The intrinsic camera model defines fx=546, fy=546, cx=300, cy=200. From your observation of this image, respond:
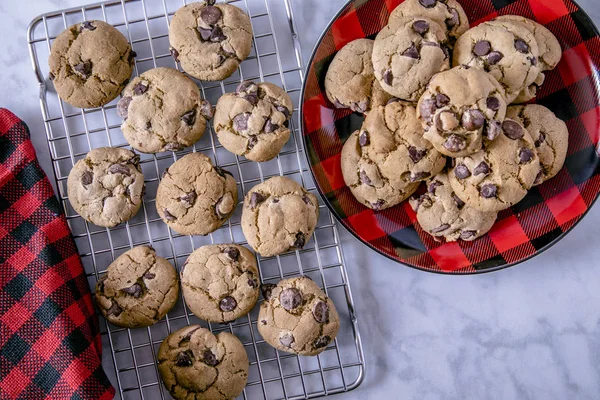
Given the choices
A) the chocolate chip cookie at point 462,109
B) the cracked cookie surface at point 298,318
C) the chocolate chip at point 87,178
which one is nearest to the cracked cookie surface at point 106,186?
the chocolate chip at point 87,178

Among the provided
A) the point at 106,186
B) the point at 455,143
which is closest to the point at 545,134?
the point at 455,143

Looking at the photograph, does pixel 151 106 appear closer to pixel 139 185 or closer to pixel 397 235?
pixel 139 185

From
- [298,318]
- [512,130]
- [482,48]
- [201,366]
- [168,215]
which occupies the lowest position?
[201,366]

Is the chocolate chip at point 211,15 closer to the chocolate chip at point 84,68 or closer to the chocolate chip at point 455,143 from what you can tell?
the chocolate chip at point 84,68

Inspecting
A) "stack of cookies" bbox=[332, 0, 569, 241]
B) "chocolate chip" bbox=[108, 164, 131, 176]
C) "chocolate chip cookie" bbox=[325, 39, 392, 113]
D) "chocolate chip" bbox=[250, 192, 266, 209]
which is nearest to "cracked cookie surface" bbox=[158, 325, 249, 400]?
"chocolate chip" bbox=[250, 192, 266, 209]

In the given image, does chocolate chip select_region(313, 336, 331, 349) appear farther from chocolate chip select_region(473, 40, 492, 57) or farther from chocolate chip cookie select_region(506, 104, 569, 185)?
chocolate chip select_region(473, 40, 492, 57)

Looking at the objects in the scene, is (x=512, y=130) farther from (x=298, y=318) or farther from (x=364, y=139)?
(x=298, y=318)
